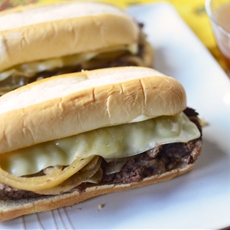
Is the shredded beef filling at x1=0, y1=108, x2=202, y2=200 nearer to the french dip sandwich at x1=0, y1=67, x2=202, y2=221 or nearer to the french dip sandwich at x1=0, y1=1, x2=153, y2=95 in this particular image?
the french dip sandwich at x1=0, y1=67, x2=202, y2=221

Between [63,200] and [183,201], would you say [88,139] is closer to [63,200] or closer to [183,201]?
[63,200]

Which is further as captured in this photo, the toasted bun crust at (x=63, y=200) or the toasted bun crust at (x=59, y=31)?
the toasted bun crust at (x=59, y=31)

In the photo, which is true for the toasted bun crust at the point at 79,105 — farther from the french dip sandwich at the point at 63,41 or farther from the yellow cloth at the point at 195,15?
the yellow cloth at the point at 195,15

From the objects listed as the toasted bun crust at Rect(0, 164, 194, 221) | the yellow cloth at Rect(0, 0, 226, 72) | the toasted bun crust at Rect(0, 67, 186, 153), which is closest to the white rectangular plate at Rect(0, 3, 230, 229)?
the toasted bun crust at Rect(0, 164, 194, 221)

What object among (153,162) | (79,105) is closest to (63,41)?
(79,105)

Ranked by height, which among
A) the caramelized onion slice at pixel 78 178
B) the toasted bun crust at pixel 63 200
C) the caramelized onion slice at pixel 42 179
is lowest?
the toasted bun crust at pixel 63 200

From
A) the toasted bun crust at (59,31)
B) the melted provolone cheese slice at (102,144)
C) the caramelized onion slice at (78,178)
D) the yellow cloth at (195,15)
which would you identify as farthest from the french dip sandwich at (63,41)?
the caramelized onion slice at (78,178)
